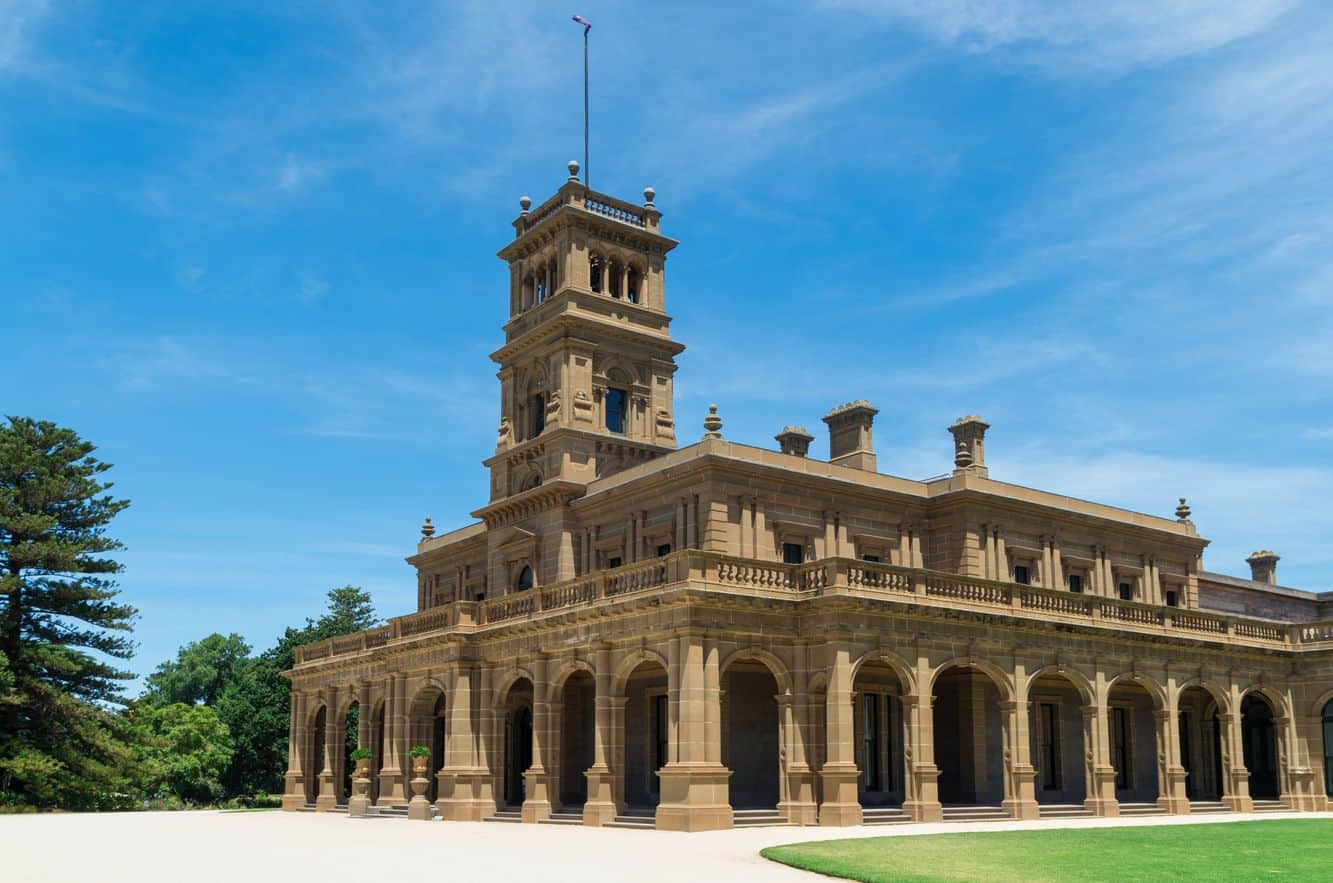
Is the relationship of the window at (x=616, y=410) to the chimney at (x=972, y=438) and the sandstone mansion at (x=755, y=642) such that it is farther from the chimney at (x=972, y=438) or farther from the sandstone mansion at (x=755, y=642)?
the chimney at (x=972, y=438)

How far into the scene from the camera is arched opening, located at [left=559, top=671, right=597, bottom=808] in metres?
41.2

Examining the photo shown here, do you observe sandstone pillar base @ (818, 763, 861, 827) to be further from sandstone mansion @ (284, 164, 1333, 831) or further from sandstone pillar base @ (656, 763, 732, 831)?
sandstone pillar base @ (656, 763, 732, 831)

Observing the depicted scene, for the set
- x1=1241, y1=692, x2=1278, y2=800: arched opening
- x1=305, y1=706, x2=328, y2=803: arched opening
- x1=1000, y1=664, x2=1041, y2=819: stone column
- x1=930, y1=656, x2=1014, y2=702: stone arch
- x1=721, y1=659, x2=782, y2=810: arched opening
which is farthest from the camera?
x1=305, y1=706, x2=328, y2=803: arched opening

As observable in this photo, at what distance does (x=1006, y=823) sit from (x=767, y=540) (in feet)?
35.7

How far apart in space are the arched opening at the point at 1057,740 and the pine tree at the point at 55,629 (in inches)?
1407

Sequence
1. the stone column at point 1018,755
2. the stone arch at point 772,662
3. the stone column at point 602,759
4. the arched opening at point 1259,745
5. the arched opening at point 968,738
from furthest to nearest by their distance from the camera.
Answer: the arched opening at point 1259,745, the arched opening at point 968,738, the stone column at point 1018,755, the stone column at point 602,759, the stone arch at point 772,662

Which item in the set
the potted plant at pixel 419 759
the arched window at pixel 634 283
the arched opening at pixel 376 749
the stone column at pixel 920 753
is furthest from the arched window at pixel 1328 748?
the arched opening at pixel 376 749

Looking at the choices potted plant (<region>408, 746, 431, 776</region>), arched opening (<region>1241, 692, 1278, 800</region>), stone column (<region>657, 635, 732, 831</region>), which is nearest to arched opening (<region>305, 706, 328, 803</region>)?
potted plant (<region>408, 746, 431, 776</region>)

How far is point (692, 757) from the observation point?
31.9 m

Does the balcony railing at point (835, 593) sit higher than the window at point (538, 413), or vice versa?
the window at point (538, 413)

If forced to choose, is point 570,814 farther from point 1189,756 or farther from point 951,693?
point 1189,756

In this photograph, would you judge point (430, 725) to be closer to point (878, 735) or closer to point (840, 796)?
point (878, 735)

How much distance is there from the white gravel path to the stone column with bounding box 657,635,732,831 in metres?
0.89

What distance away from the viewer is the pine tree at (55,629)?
51844mm
